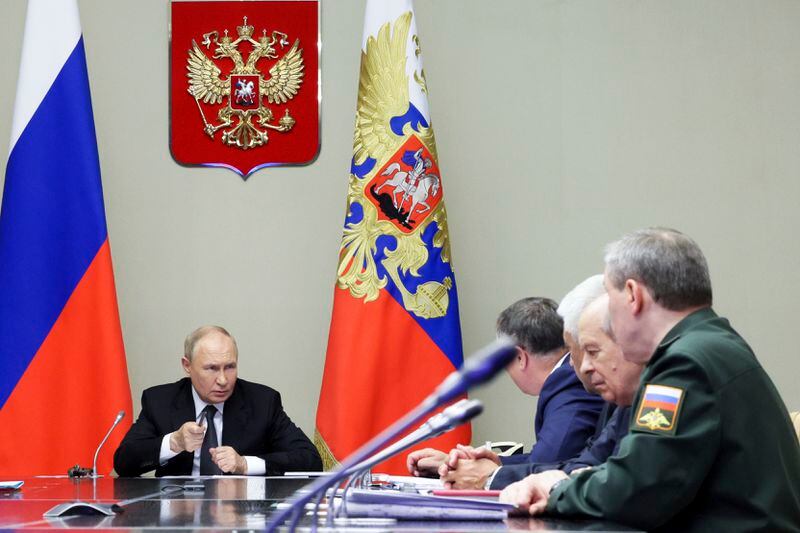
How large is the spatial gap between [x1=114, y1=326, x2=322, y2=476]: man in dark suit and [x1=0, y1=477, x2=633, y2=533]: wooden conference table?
417 millimetres

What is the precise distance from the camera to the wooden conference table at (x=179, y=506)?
1939 mm

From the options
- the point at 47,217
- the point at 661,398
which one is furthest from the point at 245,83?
the point at 661,398

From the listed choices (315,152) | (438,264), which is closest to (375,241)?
(438,264)

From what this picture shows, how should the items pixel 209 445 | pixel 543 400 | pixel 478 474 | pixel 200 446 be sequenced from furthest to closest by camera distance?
pixel 209 445 → pixel 200 446 → pixel 543 400 → pixel 478 474

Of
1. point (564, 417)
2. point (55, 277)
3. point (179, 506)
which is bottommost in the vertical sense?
point (179, 506)

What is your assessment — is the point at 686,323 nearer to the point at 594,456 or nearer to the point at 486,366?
the point at 594,456

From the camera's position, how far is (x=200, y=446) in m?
4.10

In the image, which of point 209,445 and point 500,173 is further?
point 500,173

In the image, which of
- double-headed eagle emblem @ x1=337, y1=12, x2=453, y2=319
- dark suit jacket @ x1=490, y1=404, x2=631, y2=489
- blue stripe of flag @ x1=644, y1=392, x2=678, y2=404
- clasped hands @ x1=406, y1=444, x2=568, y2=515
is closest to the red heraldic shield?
double-headed eagle emblem @ x1=337, y1=12, x2=453, y2=319

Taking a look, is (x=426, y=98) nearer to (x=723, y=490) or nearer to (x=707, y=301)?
(x=707, y=301)

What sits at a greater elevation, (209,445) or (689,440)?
(689,440)

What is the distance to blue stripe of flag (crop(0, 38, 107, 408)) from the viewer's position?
15.6 ft

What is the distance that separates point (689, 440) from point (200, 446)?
2527 millimetres

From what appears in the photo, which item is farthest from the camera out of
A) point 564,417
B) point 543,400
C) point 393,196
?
point 393,196
